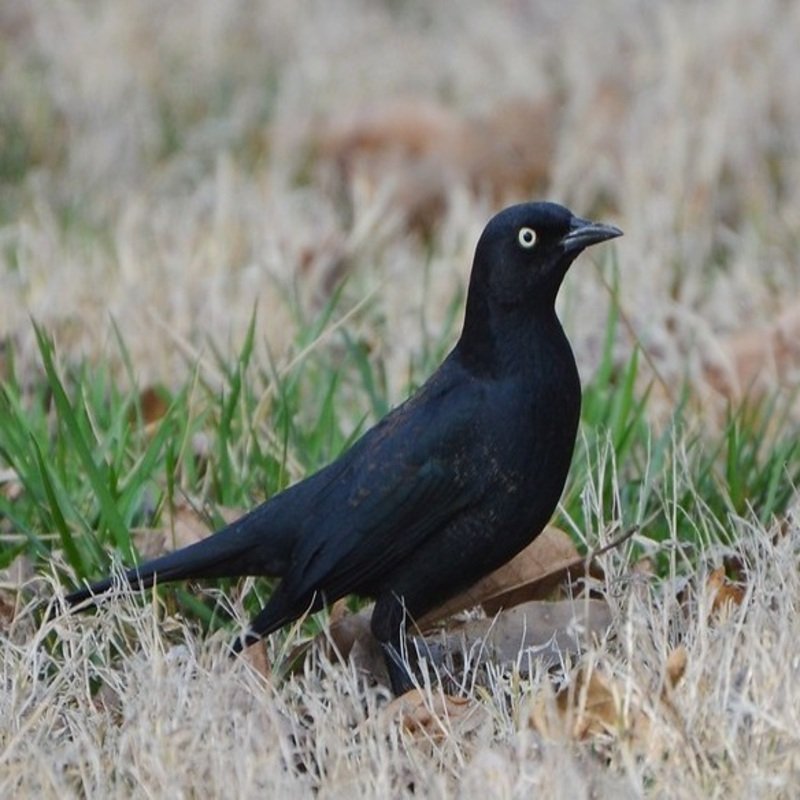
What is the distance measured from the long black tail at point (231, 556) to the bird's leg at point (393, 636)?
0.20 m

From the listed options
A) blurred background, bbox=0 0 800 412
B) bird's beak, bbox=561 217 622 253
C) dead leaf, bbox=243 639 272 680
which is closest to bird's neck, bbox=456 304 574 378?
bird's beak, bbox=561 217 622 253

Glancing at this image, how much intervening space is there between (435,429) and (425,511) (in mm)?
154

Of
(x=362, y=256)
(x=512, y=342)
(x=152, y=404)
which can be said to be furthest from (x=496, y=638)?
(x=362, y=256)

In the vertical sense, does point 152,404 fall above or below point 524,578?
above

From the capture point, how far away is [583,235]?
3.80 metres

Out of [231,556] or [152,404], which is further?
[152,404]

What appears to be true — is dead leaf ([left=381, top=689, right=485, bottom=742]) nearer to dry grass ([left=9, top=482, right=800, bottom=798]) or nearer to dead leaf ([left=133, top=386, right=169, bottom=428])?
dry grass ([left=9, top=482, right=800, bottom=798])

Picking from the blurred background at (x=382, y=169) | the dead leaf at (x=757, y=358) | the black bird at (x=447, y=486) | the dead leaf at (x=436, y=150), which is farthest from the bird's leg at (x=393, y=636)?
the dead leaf at (x=436, y=150)

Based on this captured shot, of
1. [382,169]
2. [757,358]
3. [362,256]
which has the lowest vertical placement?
[757,358]

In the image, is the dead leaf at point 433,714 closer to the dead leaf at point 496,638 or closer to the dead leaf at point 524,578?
the dead leaf at point 496,638

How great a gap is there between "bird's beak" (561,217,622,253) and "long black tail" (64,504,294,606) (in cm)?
73

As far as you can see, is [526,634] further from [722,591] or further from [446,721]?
[446,721]

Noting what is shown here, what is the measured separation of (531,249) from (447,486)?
1.59ft

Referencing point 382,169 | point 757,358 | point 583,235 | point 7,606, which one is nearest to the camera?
point 583,235
